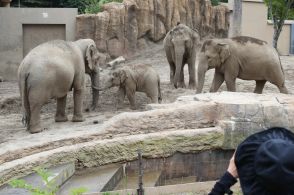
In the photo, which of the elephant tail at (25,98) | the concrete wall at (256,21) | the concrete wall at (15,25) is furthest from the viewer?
the concrete wall at (256,21)

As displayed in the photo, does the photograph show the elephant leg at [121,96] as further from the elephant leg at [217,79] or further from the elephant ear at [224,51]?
the elephant ear at [224,51]

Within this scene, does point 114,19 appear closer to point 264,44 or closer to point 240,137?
point 264,44

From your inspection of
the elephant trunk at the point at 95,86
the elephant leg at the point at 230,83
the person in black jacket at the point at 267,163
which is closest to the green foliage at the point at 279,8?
the elephant leg at the point at 230,83

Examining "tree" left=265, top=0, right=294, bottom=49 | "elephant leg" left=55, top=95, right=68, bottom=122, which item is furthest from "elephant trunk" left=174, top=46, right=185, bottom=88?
"tree" left=265, top=0, right=294, bottom=49

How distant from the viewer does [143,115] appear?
643 centimetres

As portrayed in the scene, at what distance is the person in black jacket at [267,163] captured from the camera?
1786mm

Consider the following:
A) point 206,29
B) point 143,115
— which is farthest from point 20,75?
point 206,29

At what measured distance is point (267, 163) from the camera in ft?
5.91

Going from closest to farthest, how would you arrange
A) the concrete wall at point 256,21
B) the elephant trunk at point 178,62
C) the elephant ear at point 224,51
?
1. the elephant ear at point 224,51
2. the elephant trunk at point 178,62
3. the concrete wall at point 256,21

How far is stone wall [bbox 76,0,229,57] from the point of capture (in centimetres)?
1666

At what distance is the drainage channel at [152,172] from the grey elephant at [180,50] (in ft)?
19.8

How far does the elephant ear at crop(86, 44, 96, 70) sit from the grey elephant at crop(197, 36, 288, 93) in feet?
6.71

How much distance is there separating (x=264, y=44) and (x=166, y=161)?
4.88 m

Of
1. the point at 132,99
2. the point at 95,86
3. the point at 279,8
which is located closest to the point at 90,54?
the point at 95,86
